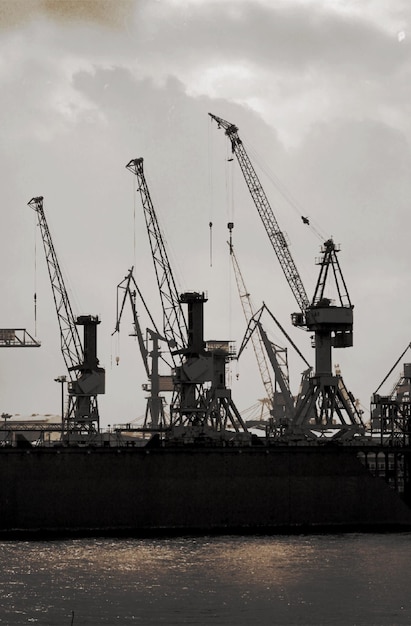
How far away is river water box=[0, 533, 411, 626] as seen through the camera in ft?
288

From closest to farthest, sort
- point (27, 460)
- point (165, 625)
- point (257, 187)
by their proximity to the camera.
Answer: point (165, 625), point (27, 460), point (257, 187)

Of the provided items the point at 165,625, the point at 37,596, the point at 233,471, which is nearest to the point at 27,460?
the point at 233,471

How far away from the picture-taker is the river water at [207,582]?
87750mm

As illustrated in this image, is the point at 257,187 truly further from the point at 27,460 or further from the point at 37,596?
the point at 37,596

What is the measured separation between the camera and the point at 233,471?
135375 millimetres

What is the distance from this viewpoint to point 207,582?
325 feet

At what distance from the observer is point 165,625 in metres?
84.4

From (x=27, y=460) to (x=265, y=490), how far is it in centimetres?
2144

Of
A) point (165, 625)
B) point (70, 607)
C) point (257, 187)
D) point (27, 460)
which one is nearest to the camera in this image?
point (165, 625)

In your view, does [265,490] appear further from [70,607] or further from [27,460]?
[70,607]

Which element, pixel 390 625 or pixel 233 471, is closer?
pixel 390 625

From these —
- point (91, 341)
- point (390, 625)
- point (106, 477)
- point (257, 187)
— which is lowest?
point (390, 625)

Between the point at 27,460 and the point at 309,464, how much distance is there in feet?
83.6

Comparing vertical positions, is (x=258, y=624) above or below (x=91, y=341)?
below
